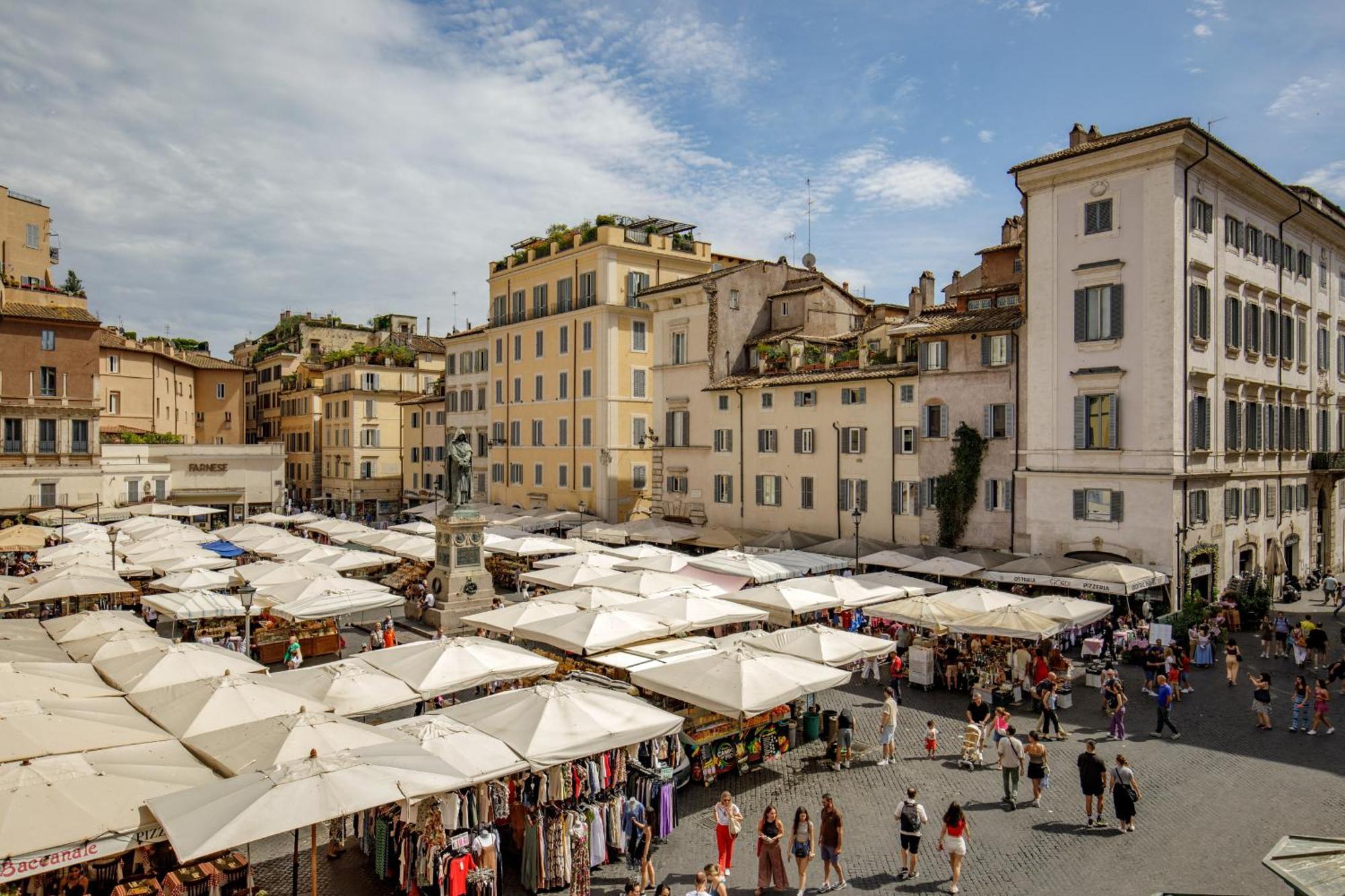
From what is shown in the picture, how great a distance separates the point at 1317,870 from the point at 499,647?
513 inches

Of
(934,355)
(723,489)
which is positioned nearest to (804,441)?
(723,489)

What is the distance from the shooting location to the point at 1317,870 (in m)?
6.38

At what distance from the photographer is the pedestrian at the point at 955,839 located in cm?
1118

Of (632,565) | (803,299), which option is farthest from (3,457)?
(803,299)

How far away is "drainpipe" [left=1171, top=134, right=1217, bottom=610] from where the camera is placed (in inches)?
1045

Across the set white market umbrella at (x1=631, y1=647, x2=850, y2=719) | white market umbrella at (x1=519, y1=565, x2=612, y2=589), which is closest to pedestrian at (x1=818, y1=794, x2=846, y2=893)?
white market umbrella at (x1=631, y1=647, x2=850, y2=719)

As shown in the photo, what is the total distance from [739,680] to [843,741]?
2.79 metres

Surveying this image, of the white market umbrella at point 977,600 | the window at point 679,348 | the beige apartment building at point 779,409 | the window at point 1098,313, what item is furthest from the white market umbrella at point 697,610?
the window at point 679,348

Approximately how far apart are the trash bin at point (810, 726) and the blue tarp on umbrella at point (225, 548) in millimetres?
25124

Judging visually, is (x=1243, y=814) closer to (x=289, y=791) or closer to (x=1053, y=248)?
(x=289, y=791)

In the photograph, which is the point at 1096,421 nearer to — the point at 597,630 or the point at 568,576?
the point at 568,576

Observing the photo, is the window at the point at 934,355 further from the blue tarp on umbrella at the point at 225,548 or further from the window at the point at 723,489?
the blue tarp on umbrella at the point at 225,548

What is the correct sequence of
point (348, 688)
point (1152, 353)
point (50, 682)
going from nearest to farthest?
1. point (50, 682)
2. point (348, 688)
3. point (1152, 353)

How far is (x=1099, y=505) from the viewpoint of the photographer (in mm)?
27609
